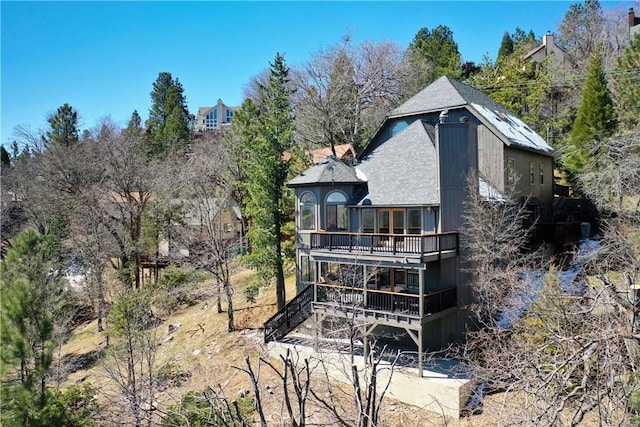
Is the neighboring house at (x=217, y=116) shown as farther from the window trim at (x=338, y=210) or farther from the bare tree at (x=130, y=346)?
the bare tree at (x=130, y=346)

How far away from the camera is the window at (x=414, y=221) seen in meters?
17.1

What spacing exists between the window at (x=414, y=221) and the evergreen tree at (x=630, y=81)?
13.5m

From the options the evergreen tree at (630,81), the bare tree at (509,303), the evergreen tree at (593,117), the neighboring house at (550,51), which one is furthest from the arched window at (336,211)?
the neighboring house at (550,51)

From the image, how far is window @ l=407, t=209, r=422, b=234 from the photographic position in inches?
674

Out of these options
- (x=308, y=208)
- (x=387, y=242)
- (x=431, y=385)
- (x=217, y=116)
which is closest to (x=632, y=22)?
(x=387, y=242)

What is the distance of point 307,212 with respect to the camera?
64.0 ft

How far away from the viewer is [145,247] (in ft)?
93.0

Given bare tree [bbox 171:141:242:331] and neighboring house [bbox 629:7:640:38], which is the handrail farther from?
neighboring house [bbox 629:7:640:38]

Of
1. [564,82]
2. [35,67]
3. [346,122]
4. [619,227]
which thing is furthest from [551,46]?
[35,67]

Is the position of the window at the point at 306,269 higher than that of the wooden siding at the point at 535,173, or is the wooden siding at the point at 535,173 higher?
the wooden siding at the point at 535,173

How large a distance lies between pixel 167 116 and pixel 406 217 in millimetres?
44105

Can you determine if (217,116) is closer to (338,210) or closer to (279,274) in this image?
(279,274)

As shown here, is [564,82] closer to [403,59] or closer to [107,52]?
[403,59]

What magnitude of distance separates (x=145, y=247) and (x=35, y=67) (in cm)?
1728
